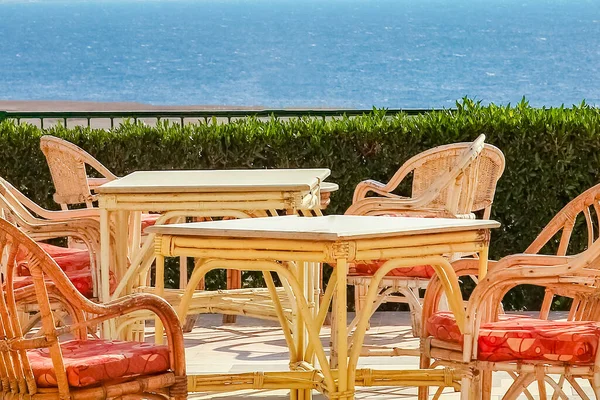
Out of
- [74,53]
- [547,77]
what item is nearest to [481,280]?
[547,77]

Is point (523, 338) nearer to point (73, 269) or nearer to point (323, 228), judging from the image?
point (323, 228)

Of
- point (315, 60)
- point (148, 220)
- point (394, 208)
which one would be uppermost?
point (315, 60)

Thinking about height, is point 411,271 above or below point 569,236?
below

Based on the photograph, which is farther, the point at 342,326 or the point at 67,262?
the point at 67,262

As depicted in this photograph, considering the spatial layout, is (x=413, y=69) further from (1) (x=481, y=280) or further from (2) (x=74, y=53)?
(1) (x=481, y=280)

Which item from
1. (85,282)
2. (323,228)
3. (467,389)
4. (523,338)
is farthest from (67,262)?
(523,338)

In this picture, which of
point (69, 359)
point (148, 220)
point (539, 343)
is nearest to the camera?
point (69, 359)

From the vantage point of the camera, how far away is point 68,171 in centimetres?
704

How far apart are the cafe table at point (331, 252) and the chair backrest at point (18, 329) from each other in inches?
18.7

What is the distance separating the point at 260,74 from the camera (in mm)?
85562

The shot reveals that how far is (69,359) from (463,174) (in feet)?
8.72

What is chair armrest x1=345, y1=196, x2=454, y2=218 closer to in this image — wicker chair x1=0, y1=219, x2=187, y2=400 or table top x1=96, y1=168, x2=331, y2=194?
table top x1=96, y1=168, x2=331, y2=194

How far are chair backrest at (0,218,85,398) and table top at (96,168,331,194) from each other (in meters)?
1.31

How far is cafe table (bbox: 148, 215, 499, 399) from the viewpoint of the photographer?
3.96m
